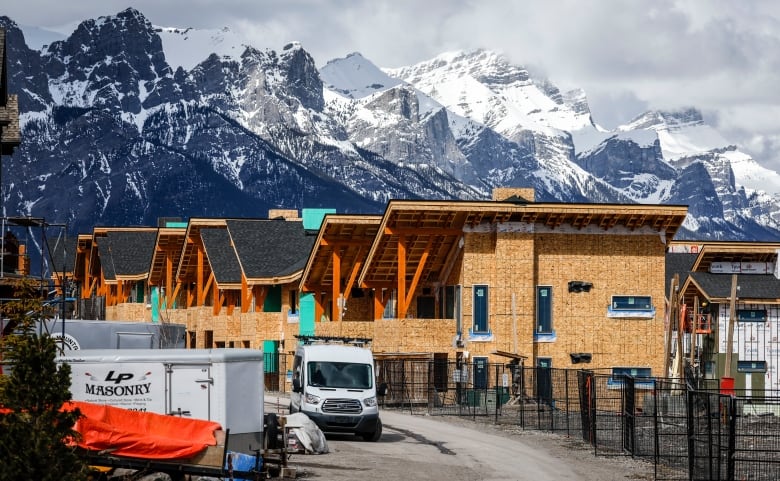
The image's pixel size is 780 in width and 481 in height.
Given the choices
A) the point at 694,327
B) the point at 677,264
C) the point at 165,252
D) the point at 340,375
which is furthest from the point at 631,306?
the point at 165,252

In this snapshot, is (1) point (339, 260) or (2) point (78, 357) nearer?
(2) point (78, 357)

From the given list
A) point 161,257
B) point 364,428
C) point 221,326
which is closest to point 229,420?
point 364,428

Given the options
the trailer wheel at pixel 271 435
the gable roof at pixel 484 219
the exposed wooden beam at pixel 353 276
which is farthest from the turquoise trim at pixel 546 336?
the trailer wheel at pixel 271 435

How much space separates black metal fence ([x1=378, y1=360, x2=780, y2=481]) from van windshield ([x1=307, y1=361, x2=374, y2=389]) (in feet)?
20.2

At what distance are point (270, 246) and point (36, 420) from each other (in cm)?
6229

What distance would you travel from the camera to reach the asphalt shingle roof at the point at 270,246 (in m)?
77.8

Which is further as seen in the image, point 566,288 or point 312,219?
point 312,219

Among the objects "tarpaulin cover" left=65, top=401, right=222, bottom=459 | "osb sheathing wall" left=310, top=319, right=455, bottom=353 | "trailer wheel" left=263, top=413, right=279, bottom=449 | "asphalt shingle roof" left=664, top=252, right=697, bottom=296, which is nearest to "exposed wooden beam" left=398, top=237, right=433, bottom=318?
"osb sheathing wall" left=310, top=319, right=455, bottom=353

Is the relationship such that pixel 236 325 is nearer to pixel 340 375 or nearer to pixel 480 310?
pixel 480 310

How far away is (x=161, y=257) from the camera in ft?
325

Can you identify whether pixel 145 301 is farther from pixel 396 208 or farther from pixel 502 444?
pixel 502 444

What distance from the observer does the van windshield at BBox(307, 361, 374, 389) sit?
4391 centimetres

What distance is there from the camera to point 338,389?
43625 mm

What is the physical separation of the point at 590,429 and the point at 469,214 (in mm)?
20411
